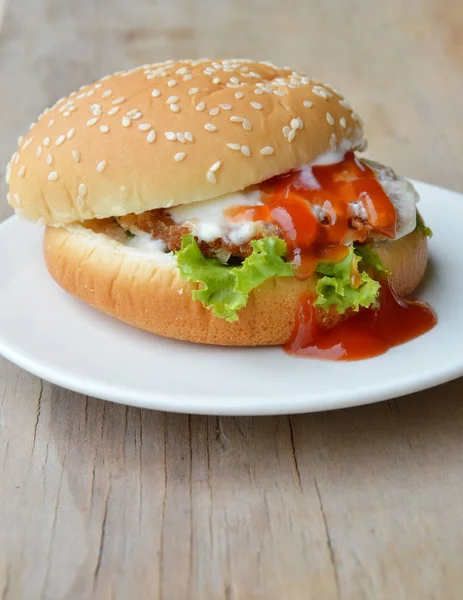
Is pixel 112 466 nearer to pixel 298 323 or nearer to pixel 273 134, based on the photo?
pixel 298 323

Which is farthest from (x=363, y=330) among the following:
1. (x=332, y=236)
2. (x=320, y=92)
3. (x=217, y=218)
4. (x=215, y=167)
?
(x=320, y=92)

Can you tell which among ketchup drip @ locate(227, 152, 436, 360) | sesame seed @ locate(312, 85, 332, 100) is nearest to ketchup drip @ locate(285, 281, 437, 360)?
ketchup drip @ locate(227, 152, 436, 360)

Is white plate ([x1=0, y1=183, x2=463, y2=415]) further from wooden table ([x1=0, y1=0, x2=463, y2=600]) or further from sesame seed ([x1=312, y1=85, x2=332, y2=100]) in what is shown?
sesame seed ([x1=312, y1=85, x2=332, y2=100])

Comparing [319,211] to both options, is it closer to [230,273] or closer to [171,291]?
[230,273]

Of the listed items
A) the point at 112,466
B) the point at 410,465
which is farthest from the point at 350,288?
the point at 112,466

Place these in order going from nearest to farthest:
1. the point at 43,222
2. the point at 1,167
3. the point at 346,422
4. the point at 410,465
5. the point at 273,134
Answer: the point at 410,465 < the point at 346,422 < the point at 273,134 < the point at 43,222 < the point at 1,167
